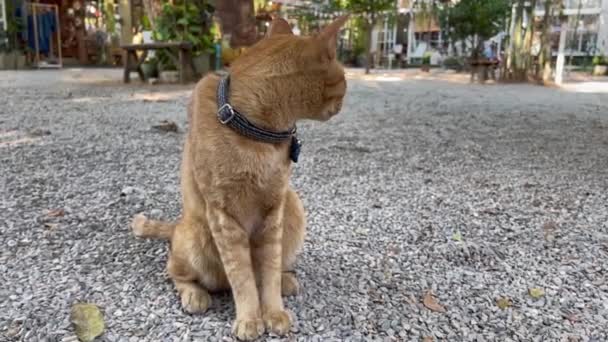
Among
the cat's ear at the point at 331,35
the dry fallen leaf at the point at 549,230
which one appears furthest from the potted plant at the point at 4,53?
the cat's ear at the point at 331,35

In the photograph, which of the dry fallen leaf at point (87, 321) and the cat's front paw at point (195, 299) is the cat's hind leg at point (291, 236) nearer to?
the cat's front paw at point (195, 299)

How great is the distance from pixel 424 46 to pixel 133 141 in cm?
2235

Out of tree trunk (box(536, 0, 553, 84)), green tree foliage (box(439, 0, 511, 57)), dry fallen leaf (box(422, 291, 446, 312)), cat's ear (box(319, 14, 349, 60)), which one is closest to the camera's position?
cat's ear (box(319, 14, 349, 60))

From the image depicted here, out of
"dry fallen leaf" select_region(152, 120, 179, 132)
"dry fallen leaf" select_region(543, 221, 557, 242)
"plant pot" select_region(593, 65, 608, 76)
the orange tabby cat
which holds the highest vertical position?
"plant pot" select_region(593, 65, 608, 76)

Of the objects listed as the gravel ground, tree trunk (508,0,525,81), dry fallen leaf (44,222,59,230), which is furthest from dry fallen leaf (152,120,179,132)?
tree trunk (508,0,525,81)

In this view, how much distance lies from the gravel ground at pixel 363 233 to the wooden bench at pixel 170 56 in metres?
3.61

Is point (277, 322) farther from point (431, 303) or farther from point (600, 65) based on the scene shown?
point (600, 65)

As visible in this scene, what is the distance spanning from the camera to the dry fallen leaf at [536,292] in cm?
212

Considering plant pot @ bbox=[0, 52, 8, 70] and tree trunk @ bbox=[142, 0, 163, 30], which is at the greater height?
tree trunk @ bbox=[142, 0, 163, 30]

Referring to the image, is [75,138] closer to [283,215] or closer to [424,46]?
[283,215]

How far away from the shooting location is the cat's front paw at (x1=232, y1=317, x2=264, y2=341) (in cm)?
166

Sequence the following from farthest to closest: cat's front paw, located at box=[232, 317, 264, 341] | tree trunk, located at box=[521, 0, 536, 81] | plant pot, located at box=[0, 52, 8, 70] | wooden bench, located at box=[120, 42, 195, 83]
→ plant pot, located at box=[0, 52, 8, 70] → tree trunk, located at box=[521, 0, 536, 81] → wooden bench, located at box=[120, 42, 195, 83] → cat's front paw, located at box=[232, 317, 264, 341]

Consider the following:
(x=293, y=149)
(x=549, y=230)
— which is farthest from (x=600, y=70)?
(x=293, y=149)

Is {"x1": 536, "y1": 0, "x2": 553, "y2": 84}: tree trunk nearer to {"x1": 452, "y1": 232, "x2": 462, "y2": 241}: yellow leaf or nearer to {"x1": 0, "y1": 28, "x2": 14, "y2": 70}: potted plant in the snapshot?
{"x1": 452, "y1": 232, "x2": 462, "y2": 241}: yellow leaf
